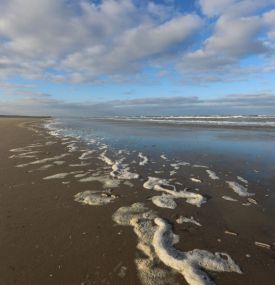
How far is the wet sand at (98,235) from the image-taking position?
335 centimetres

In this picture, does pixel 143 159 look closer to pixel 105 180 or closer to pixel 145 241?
A: pixel 105 180

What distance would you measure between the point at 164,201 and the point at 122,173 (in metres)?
2.54

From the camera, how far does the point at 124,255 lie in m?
3.73

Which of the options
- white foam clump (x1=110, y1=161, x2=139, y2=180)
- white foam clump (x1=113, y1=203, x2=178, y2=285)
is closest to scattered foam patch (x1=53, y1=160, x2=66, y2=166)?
white foam clump (x1=110, y1=161, x2=139, y2=180)

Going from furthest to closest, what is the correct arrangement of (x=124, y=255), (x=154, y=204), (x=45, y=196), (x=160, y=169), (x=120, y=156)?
1. (x=120, y=156)
2. (x=160, y=169)
3. (x=45, y=196)
4. (x=154, y=204)
5. (x=124, y=255)

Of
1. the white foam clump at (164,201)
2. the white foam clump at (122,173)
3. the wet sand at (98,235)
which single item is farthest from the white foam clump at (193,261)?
the white foam clump at (122,173)

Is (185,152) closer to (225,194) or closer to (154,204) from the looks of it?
(225,194)

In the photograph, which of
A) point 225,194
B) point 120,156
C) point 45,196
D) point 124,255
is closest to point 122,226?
point 124,255

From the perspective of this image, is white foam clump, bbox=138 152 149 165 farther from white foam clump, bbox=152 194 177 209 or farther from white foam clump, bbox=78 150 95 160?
white foam clump, bbox=152 194 177 209

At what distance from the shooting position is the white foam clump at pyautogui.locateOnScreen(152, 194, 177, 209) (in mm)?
5498

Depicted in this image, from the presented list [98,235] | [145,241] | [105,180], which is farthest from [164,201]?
[105,180]

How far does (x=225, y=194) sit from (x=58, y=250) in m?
3.78

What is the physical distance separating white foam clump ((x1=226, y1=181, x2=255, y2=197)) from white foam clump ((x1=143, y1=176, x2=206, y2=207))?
0.91 metres

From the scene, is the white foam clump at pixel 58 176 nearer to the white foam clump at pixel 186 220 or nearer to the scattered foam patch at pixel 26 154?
the scattered foam patch at pixel 26 154
